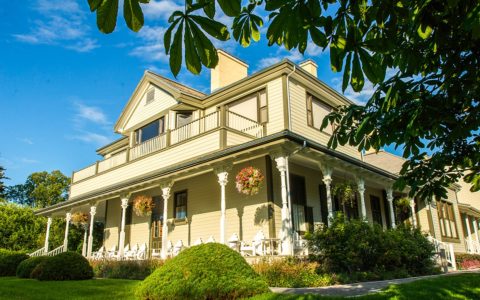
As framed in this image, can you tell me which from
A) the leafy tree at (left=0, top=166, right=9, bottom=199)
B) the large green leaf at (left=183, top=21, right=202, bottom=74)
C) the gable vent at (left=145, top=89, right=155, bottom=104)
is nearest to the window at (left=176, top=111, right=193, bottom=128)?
the gable vent at (left=145, top=89, right=155, bottom=104)

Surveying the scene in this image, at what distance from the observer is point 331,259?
1055 centimetres

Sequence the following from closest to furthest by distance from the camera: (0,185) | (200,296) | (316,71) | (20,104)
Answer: (200,296), (20,104), (316,71), (0,185)

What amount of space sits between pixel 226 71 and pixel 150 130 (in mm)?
4888

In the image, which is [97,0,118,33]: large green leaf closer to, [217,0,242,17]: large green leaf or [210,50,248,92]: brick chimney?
[217,0,242,17]: large green leaf

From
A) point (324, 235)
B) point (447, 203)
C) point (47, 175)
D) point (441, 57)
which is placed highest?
point (47, 175)

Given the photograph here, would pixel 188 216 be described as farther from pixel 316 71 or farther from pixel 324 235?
pixel 316 71

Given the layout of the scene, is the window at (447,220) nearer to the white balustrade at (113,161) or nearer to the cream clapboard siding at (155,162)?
the cream clapboard siding at (155,162)

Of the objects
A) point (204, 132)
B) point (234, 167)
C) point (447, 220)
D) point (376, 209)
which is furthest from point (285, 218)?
point (447, 220)

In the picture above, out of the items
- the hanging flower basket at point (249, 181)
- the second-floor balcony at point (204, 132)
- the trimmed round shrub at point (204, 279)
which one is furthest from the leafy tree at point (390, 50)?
the second-floor balcony at point (204, 132)

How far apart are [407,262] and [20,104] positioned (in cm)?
1278

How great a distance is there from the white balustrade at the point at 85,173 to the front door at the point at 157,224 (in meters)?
5.05

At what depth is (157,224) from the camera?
17734mm

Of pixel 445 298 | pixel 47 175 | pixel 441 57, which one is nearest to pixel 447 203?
pixel 445 298

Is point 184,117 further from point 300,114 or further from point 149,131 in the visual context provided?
point 300,114
